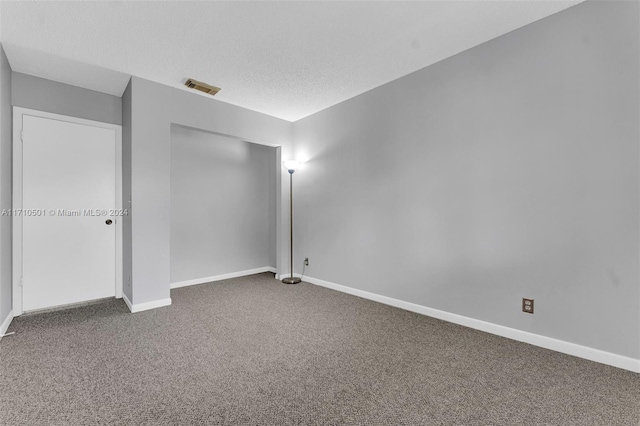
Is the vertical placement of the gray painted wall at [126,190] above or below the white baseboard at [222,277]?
above

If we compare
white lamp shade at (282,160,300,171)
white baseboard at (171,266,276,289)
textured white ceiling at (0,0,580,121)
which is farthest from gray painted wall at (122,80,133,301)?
white lamp shade at (282,160,300,171)

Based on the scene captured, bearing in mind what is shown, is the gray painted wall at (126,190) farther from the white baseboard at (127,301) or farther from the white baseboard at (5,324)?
the white baseboard at (5,324)

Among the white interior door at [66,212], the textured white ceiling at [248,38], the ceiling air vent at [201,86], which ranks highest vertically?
the textured white ceiling at [248,38]

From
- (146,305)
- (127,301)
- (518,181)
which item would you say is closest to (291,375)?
(146,305)

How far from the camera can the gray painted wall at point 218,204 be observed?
13.8ft

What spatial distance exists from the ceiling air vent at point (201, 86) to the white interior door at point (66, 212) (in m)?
1.22

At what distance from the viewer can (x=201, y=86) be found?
3367mm

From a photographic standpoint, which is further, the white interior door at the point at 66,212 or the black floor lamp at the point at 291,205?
the black floor lamp at the point at 291,205

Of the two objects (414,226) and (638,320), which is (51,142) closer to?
(414,226)

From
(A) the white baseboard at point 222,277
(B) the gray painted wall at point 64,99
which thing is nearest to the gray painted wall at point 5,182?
(B) the gray painted wall at point 64,99

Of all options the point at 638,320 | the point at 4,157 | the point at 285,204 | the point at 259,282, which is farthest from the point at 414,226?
the point at 4,157

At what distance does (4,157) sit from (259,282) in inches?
122

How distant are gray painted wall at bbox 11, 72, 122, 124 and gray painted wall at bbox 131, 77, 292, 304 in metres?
0.75

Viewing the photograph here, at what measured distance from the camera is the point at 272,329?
2.66 metres
